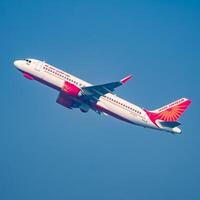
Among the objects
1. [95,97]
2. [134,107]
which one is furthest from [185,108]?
[95,97]

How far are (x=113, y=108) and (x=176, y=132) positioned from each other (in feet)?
35.6

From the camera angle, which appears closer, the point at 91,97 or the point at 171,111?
the point at 91,97

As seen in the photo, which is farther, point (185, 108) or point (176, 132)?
point (185, 108)

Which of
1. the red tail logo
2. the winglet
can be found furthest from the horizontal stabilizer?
the winglet

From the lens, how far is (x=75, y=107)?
3578 inches

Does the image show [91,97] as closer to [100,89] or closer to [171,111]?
[100,89]

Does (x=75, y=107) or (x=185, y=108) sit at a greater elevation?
(x=185, y=108)

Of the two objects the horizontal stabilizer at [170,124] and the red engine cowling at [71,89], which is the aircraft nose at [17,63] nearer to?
the red engine cowling at [71,89]

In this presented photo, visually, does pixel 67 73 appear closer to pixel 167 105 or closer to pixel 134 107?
pixel 134 107

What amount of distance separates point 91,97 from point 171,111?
48.1 feet

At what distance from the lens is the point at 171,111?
307ft

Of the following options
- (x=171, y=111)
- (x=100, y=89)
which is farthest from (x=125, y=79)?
(x=171, y=111)

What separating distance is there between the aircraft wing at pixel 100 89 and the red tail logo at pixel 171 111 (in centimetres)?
828

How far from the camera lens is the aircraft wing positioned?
85.6m
